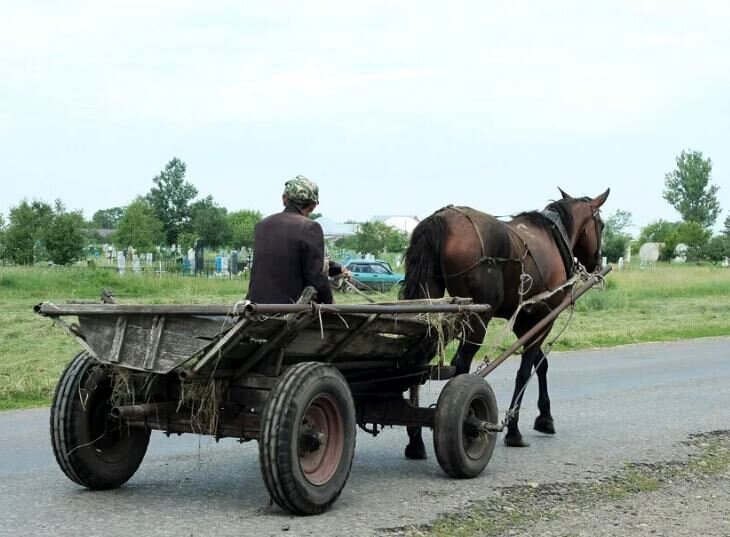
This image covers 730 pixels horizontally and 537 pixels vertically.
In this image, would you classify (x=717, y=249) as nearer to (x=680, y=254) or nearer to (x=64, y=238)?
(x=680, y=254)

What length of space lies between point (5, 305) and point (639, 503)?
23919mm

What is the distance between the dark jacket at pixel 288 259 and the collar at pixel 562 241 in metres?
3.82

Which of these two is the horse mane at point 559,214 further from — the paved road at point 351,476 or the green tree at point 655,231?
the green tree at point 655,231

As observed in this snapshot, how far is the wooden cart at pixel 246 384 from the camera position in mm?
5797

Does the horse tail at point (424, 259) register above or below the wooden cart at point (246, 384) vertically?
above

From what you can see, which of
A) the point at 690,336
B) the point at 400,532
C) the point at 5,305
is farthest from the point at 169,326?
the point at 5,305

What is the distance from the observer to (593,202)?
35.1 ft

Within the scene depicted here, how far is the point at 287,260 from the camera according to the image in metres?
6.61

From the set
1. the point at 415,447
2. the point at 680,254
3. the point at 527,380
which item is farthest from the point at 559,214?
the point at 680,254

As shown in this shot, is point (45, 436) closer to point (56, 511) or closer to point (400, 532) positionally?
point (56, 511)

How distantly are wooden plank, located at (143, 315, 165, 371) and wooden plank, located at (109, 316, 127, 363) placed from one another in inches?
7.1

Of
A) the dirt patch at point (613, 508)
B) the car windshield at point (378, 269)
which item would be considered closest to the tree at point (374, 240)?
the car windshield at point (378, 269)

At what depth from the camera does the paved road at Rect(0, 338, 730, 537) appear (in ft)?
19.4

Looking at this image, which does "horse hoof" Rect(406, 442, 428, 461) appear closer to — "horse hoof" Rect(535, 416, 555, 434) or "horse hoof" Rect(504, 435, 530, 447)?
"horse hoof" Rect(504, 435, 530, 447)
